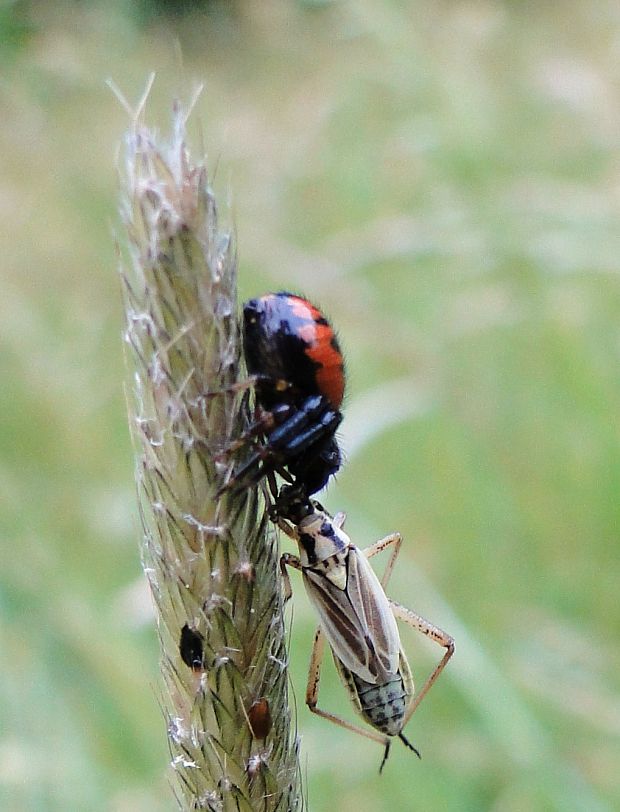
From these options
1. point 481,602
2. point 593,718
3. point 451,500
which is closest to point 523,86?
point 451,500

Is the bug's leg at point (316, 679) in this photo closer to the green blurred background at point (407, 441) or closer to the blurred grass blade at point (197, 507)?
the green blurred background at point (407, 441)

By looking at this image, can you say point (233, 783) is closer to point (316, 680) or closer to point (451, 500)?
point (316, 680)

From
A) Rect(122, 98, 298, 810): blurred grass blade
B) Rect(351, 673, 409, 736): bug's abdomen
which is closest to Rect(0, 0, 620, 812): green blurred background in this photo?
Rect(122, 98, 298, 810): blurred grass blade

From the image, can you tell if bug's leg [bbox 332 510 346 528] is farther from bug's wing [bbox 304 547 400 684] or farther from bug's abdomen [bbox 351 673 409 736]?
bug's abdomen [bbox 351 673 409 736]

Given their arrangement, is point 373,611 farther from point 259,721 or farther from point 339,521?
point 259,721

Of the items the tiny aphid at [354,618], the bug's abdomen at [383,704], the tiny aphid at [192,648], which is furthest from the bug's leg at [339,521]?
the tiny aphid at [192,648]

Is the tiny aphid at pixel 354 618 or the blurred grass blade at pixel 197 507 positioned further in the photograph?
the tiny aphid at pixel 354 618

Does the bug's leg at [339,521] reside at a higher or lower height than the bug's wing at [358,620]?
higher
